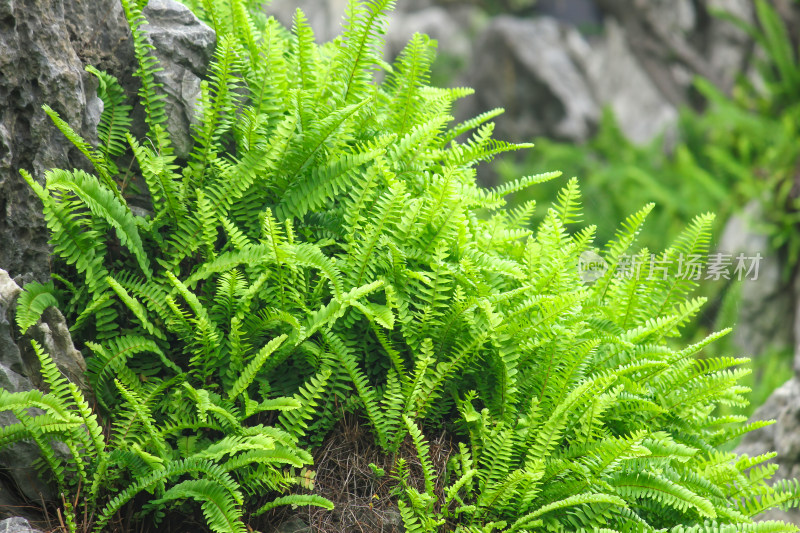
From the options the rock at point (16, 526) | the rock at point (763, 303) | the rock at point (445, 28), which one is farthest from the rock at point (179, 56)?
the rock at point (445, 28)

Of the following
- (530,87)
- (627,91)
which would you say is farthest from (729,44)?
(530,87)

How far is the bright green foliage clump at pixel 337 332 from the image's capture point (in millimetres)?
1843

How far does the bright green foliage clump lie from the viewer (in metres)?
1.84

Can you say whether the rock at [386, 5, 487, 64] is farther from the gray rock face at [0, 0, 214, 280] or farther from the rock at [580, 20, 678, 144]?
the gray rock face at [0, 0, 214, 280]

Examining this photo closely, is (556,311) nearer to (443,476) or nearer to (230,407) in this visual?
(443,476)

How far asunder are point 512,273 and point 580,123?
8702 mm

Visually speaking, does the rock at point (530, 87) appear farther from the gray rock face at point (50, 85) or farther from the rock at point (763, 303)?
the gray rock face at point (50, 85)

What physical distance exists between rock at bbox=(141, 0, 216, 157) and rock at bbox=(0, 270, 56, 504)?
66cm

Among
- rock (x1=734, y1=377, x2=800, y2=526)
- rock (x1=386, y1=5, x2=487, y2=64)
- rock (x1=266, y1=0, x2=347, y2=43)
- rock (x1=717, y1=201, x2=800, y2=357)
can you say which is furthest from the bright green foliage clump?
rock (x1=386, y1=5, x2=487, y2=64)

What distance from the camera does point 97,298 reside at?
190 cm

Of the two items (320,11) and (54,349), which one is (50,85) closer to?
(54,349)

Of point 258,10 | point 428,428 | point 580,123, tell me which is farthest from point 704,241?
point 580,123

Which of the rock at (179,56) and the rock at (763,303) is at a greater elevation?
the rock at (179,56)

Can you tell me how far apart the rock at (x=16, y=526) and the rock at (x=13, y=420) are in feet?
0.28
